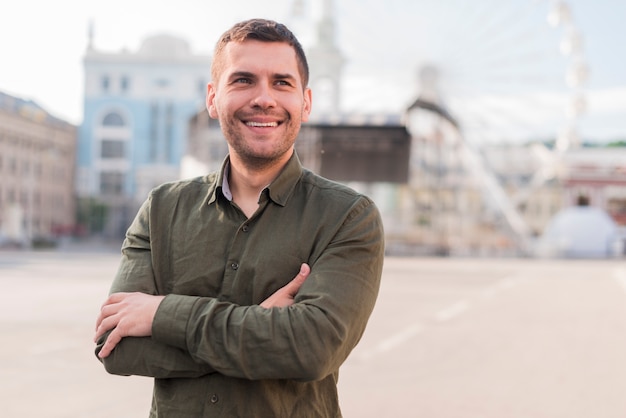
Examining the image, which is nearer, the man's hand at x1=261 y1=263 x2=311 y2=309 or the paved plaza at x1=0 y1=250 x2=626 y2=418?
the man's hand at x1=261 y1=263 x2=311 y2=309

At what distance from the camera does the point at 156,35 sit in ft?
217

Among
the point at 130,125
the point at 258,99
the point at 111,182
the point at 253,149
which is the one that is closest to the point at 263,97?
the point at 258,99

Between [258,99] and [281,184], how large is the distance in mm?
209

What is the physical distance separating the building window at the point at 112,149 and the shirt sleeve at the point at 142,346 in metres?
62.2

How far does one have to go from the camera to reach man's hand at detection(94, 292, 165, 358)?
6.86 ft

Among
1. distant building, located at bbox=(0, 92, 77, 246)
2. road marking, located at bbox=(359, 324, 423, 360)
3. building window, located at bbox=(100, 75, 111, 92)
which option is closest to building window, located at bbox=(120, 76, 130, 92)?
building window, located at bbox=(100, 75, 111, 92)

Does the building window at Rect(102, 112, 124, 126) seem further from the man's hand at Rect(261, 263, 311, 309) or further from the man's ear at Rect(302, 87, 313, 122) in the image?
the man's hand at Rect(261, 263, 311, 309)

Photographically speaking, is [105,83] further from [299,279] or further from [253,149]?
[299,279]

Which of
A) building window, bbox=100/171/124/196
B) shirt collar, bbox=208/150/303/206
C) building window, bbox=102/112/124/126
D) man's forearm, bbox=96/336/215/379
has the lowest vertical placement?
building window, bbox=100/171/124/196

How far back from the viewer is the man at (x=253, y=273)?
1.98 meters

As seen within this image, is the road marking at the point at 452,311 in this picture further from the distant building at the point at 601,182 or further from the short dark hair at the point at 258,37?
the distant building at the point at 601,182

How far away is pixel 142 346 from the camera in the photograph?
2094mm

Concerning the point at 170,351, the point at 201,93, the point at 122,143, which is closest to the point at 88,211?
the point at 122,143

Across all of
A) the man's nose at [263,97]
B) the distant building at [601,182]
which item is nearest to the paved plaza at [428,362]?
the man's nose at [263,97]
